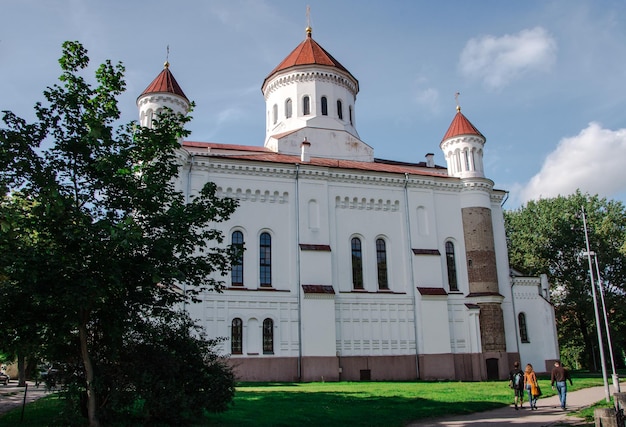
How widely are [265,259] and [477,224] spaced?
15050 mm

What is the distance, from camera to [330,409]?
16.8 metres

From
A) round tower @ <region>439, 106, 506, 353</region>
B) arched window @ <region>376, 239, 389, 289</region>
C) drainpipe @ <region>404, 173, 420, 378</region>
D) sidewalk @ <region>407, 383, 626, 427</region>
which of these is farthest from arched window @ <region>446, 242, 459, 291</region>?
sidewalk @ <region>407, 383, 626, 427</region>

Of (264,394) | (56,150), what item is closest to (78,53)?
(56,150)

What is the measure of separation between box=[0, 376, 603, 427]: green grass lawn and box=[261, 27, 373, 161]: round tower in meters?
20.2

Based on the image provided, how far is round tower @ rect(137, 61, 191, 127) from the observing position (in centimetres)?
3238

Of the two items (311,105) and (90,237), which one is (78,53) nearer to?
(90,237)

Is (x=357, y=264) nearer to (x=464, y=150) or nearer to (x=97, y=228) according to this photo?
(x=464, y=150)

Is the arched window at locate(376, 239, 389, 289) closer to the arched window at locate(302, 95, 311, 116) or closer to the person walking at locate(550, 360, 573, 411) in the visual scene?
the arched window at locate(302, 95, 311, 116)

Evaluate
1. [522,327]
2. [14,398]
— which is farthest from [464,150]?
[14,398]

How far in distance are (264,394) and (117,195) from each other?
11923mm

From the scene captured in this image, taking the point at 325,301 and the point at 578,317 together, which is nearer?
the point at 325,301

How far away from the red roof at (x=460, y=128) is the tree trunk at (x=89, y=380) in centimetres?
3193

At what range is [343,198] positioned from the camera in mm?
35031

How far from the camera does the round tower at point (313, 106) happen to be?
128 ft
